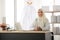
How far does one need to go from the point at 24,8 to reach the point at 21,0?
1.10ft

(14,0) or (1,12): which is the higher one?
(14,0)

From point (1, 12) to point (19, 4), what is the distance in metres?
0.81

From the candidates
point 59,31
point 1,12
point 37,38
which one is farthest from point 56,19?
point 37,38

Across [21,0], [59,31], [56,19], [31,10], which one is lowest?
[59,31]

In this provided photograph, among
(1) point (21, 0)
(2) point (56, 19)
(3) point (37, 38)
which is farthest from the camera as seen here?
(1) point (21, 0)

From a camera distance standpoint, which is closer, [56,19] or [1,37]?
[1,37]

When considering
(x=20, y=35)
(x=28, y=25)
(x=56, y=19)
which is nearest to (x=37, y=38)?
(x=20, y=35)

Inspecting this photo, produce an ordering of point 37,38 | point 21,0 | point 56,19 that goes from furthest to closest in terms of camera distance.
Answer: point 21,0
point 56,19
point 37,38

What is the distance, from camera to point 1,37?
1476 mm

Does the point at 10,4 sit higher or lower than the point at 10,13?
higher

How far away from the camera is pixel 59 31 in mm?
4309

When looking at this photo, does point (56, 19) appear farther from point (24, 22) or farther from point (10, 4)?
point (10, 4)

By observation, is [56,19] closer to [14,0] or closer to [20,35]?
[14,0]

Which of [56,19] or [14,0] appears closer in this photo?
[56,19]
